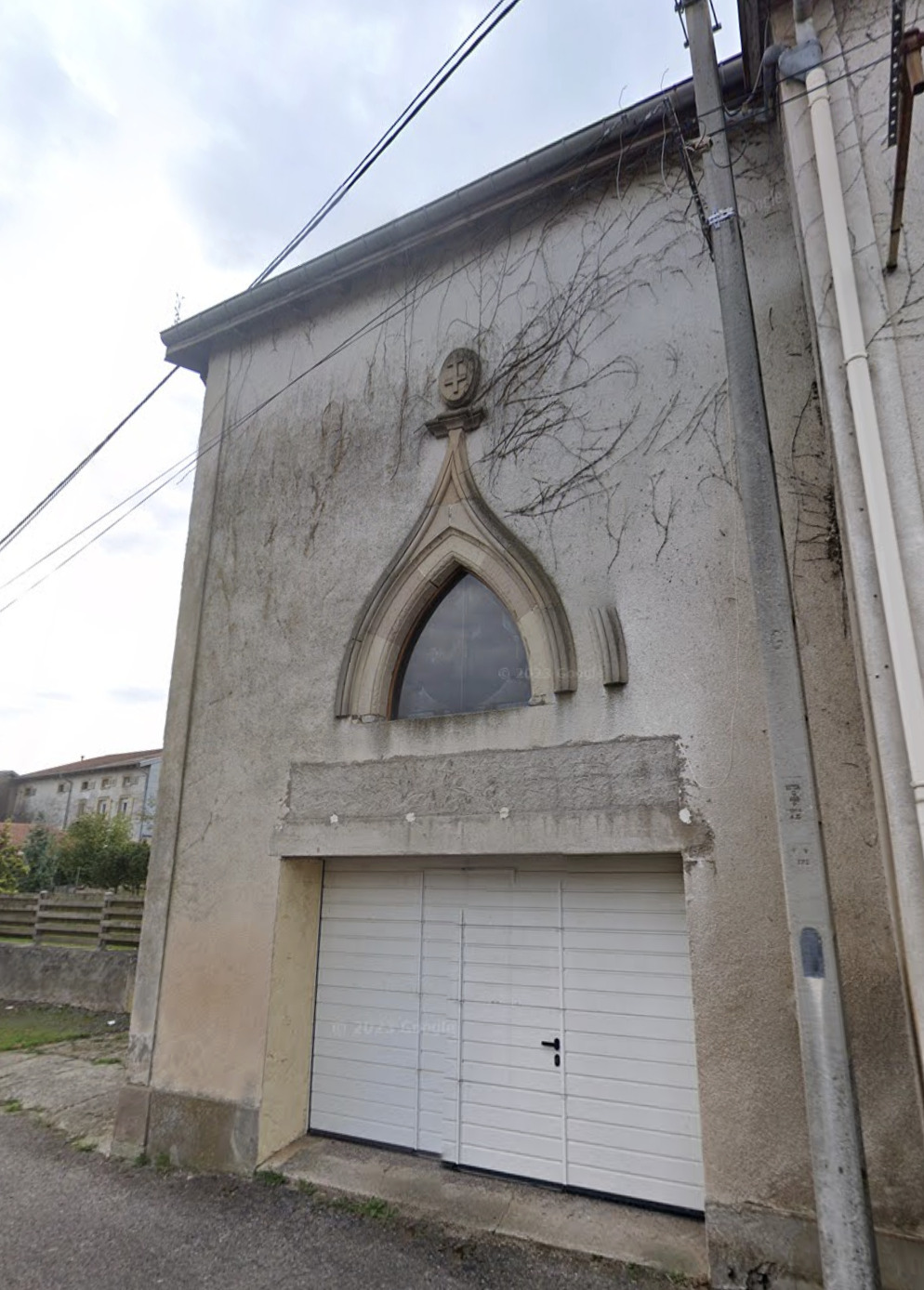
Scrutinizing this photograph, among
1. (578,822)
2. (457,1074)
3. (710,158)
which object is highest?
(710,158)

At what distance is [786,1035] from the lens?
4223 mm

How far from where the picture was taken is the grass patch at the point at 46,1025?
32.4 feet

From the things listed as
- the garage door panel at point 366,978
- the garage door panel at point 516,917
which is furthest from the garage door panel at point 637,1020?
the garage door panel at point 366,978

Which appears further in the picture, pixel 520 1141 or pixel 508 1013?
pixel 508 1013

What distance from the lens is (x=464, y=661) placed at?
629cm

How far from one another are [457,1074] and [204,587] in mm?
5145

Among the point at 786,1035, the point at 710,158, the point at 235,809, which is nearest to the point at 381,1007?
the point at 235,809

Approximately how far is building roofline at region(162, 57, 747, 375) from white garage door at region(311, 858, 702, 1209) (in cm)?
593

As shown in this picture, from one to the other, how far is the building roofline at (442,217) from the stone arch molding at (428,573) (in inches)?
88.4

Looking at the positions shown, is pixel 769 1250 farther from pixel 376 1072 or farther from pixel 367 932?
pixel 367 932

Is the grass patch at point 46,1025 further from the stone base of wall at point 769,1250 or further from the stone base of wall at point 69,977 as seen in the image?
the stone base of wall at point 769,1250

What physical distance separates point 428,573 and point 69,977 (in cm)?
1063

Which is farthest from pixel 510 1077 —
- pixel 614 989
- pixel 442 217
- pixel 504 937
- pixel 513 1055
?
pixel 442 217

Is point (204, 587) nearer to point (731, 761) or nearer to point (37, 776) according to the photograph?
point (731, 761)
